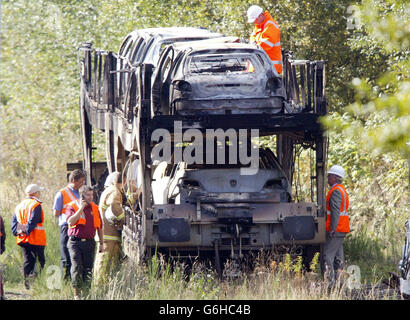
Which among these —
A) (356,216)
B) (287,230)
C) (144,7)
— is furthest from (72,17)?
(287,230)

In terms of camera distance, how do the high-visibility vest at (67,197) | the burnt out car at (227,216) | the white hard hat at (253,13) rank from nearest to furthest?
the burnt out car at (227,216)
the high-visibility vest at (67,197)
the white hard hat at (253,13)

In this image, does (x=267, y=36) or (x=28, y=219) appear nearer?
(x=28, y=219)

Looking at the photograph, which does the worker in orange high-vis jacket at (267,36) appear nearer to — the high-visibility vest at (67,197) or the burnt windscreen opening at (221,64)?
the burnt windscreen opening at (221,64)

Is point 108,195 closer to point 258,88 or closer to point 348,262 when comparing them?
point 258,88

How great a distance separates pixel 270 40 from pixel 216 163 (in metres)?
2.12

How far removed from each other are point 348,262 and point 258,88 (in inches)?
121

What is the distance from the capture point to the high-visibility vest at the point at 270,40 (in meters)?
12.9

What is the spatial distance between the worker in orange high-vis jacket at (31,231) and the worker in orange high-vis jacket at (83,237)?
2.84 ft

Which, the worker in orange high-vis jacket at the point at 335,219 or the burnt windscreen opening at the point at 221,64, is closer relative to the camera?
the worker in orange high-vis jacket at the point at 335,219

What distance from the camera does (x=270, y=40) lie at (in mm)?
13039

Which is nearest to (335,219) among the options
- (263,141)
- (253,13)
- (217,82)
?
(217,82)

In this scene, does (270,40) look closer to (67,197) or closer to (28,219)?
(67,197)

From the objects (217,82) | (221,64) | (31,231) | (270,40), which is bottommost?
(31,231)

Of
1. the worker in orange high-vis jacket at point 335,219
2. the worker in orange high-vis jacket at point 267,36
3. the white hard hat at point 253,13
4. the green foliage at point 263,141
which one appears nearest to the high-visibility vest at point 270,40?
the worker in orange high-vis jacket at point 267,36
